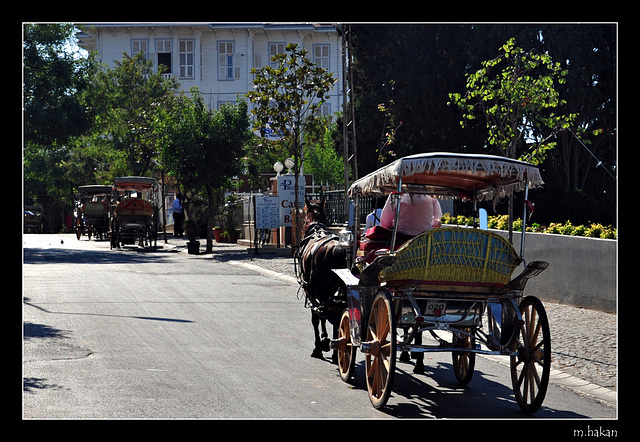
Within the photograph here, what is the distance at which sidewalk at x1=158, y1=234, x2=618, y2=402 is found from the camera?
8.49 m

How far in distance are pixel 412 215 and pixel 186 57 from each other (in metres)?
50.6

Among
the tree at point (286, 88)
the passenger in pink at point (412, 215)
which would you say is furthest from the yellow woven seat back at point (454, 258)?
the tree at point (286, 88)

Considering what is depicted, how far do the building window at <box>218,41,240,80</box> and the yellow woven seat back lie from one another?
52346mm

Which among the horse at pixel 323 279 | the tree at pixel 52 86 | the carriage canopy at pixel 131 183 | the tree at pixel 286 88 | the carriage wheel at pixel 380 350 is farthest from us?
the carriage canopy at pixel 131 183

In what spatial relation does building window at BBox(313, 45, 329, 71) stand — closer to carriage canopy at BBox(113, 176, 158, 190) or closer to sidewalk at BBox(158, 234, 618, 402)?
carriage canopy at BBox(113, 176, 158, 190)

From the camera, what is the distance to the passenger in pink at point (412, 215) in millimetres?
8914

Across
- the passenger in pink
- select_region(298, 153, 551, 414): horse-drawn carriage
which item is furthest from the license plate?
the passenger in pink

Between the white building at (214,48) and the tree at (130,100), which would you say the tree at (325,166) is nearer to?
the white building at (214,48)

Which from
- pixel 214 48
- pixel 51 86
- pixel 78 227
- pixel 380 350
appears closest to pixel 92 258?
pixel 51 86

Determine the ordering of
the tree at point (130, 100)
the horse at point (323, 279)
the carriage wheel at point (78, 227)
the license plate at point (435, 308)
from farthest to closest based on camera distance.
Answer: the tree at point (130, 100), the carriage wheel at point (78, 227), the horse at point (323, 279), the license plate at point (435, 308)

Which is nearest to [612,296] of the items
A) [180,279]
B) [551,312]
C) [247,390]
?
[551,312]

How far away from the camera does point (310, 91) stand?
1063 inches

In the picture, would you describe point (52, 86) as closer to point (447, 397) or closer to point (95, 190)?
point (95, 190)

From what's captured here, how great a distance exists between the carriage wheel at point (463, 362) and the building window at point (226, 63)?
51.2 m
